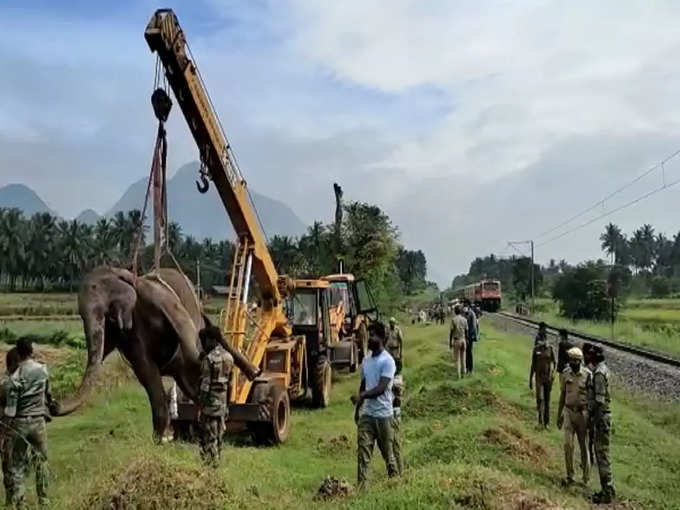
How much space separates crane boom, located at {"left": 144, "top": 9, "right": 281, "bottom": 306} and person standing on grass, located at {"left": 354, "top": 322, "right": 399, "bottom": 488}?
15.1 feet

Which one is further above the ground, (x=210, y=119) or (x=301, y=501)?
(x=210, y=119)

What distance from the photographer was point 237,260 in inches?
531

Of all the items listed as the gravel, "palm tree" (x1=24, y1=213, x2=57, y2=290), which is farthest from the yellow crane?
"palm tree" (x1=24, y1=213, x2=57, y2=290)

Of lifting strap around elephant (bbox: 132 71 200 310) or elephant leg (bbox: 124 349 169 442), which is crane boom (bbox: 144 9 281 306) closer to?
lifting strap around elephant (bbox: 132 71 200 310)

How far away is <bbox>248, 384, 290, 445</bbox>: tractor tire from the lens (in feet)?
40.5

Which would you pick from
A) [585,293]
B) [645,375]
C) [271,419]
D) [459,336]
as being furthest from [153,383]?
[585,293]

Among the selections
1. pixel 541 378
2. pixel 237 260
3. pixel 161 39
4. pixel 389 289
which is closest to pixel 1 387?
pixel 161 39

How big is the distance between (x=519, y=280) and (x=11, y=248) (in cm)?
5976

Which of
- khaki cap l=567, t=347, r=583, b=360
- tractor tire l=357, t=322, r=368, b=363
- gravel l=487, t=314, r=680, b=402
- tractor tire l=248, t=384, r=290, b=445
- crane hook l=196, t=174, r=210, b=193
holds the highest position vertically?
crane hook l=196, t=174, r=210, b=193

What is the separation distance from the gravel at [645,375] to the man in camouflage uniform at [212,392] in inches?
495

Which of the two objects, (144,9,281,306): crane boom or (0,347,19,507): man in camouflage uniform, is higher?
(144,9,281,306): crane boom

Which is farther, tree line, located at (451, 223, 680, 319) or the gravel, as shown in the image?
tree line, located at (451, 223, 680, 319)

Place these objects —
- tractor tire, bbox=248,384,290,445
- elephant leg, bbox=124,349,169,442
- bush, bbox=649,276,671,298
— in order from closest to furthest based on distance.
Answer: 1. elephant leg, bbox=124,349,169,442
2. tractor tire, bbox=248,384,290,445
3. bush, bbox=649,276,671,298

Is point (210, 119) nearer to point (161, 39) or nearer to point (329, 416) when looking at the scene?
point (161, 39)
